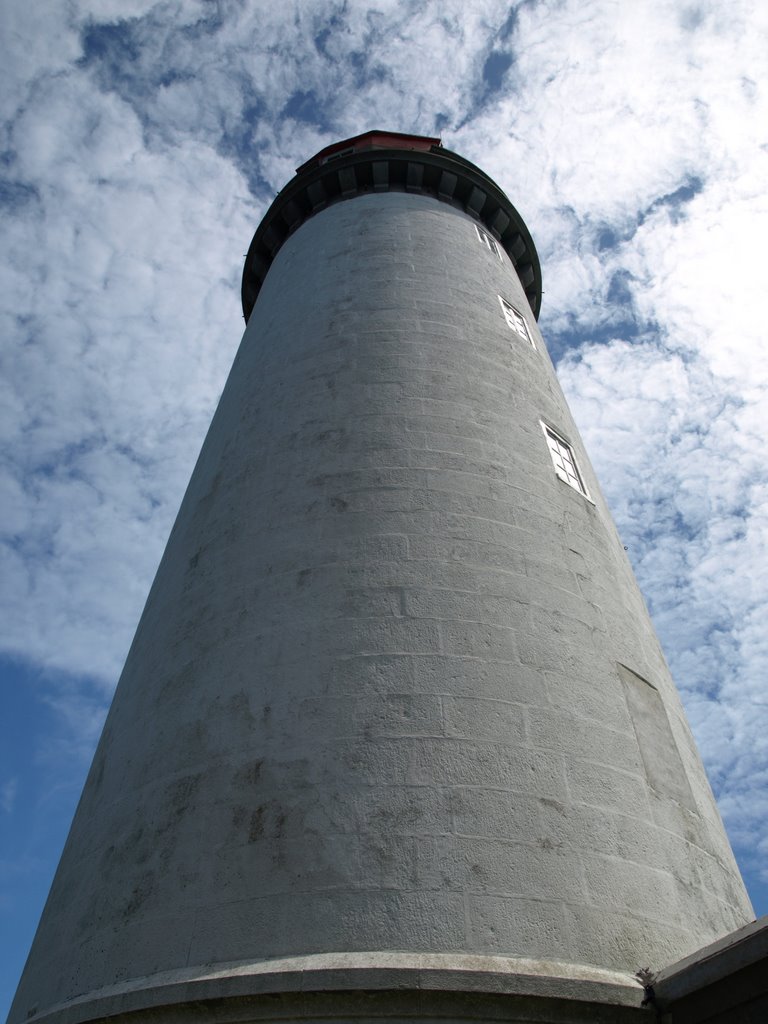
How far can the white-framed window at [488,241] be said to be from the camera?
1385 cm

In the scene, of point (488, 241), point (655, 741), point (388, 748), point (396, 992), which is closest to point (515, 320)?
point (488, 241)

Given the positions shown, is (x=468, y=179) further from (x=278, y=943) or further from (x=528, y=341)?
(x=278, y=943)

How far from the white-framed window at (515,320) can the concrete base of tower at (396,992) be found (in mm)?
8445

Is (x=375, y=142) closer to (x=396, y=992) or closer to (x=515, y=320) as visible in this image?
(x=515, y=320)

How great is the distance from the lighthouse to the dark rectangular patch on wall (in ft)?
0.11

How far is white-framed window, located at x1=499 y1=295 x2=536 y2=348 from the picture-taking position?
11.3 m


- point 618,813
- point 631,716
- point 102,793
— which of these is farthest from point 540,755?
point 102,793

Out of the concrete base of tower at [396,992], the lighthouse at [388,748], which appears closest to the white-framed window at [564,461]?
the lighthouse at [388,748]

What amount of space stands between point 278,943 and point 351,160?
13288mm

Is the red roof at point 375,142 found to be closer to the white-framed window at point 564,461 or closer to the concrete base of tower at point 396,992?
the white-framed window at point 564,461

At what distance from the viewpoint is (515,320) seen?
11633 millimetres

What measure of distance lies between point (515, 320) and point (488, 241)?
10.7 ft

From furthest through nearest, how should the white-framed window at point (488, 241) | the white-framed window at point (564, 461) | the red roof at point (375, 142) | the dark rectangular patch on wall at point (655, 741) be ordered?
the red roof at point (375, 142) → the white-framed window at point (488, 241) → the white-framed window at point (564, 461) → the dark rectangular patch on wall at point (655, 741)

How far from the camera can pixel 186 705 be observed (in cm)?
627
